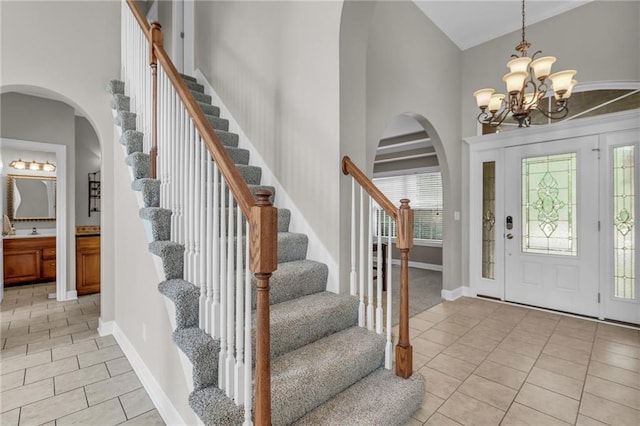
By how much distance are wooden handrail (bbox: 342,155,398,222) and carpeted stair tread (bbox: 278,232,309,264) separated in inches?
26.3

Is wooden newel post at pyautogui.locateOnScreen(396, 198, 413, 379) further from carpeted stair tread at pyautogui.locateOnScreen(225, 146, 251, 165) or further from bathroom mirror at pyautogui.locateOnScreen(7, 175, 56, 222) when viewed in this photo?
bathroom mirror at pyautogui.locateOnScreen(7, 175, 56, 222)

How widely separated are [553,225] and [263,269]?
423 cm

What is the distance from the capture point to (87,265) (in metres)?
4.61

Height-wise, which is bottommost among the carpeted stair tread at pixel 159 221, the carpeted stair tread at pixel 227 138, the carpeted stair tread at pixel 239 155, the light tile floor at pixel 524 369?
the light tile floor at pixel 524 369

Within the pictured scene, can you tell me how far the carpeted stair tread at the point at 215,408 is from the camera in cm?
130

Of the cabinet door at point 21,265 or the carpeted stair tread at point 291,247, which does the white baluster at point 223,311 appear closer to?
the carpeted stair tread at point 291,247

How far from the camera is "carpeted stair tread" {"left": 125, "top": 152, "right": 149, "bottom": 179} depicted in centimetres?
234

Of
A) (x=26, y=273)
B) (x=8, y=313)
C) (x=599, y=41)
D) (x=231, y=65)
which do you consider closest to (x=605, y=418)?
(x=599, y=41)

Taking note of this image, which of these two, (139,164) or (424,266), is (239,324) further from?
(424,266)

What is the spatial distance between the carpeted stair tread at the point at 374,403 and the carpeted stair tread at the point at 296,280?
2.24ft

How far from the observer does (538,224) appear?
13.1 feet

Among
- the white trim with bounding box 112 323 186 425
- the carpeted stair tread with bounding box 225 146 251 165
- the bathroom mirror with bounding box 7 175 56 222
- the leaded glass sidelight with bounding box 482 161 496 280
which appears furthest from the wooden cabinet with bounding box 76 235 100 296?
the leaded glass sidelight with bounding box 482 161 496 280

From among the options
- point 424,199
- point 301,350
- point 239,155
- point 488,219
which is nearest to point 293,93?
point 239,155

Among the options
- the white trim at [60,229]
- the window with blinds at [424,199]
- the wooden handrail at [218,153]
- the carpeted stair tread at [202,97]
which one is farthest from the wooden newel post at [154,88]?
the window with blinds at [424,199]
